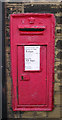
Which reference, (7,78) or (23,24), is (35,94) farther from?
(23,24)

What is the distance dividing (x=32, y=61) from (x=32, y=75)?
236mm

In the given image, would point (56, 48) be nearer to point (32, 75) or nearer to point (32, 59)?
point (32, 59)

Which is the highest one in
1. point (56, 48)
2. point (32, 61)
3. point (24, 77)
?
point (56, 48)

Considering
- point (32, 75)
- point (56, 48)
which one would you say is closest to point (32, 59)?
point (32, 75)

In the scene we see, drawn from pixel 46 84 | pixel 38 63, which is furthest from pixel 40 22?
pixel 46 84

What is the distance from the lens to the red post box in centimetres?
230

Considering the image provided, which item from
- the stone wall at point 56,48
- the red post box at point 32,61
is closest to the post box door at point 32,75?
the red post box at point 32,61

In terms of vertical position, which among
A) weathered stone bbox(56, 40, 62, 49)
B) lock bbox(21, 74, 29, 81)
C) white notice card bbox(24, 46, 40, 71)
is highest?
weathered stone bbox(56, 40, 62, 49)

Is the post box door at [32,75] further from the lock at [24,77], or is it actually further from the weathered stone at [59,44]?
the weathered stone at [59,44]

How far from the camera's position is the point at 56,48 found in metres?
2.44

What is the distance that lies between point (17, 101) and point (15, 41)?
103 centimetres

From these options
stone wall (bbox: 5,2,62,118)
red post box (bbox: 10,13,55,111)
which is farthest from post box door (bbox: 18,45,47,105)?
stone wall (bbox: 5,2,62,118)

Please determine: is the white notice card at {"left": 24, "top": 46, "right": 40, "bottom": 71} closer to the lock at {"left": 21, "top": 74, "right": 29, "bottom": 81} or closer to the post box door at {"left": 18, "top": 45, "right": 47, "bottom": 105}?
the post box door at {"left": 18, "top": 45, "right": 47, "bottom": 105}

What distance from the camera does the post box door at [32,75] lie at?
2.34 meters
